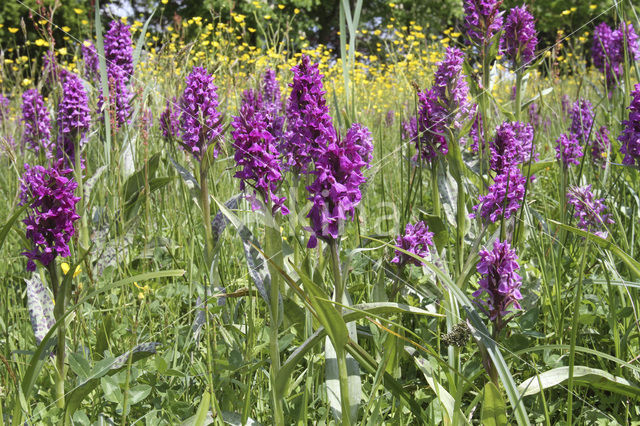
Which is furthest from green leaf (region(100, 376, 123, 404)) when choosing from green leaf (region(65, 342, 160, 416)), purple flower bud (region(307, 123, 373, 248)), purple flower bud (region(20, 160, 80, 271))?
purple flower bud (region(307, 123, 373, 248))

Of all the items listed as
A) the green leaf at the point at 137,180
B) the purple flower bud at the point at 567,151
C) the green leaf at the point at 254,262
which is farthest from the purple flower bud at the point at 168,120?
the purple flower bud at the point at 567,151

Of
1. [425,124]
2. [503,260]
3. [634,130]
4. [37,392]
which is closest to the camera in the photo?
[503,260]

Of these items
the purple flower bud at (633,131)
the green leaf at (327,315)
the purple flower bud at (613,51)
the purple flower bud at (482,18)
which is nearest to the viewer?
the green leaf at (327,315)

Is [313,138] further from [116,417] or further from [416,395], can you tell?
[116,417]

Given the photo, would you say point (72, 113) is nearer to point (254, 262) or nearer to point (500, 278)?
point (254, 262)

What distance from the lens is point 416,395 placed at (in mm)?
1548

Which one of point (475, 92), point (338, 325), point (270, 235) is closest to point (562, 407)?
point (338, 325)

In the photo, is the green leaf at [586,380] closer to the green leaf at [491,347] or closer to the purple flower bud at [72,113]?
the green leaf at [491,347]

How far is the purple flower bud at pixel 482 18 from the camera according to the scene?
2435 millimetres

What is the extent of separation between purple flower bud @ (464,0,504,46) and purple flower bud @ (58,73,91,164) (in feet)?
6.12

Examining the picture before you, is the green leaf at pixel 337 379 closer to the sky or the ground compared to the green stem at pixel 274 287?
closer to the ground

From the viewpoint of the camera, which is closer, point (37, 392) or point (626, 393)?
point (626, 393)

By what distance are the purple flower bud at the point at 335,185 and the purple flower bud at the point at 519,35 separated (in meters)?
1.98

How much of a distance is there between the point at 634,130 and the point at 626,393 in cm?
97
